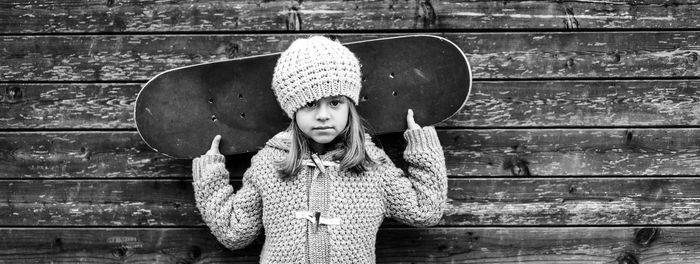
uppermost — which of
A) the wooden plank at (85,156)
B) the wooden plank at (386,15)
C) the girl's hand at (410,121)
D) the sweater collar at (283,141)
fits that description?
the wooden plank at (386,15)

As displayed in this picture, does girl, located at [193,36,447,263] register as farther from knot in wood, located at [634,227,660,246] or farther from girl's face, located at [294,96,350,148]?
knot in wood, located at [634,227,660,246]

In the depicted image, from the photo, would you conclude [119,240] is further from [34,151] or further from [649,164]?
[649,164]

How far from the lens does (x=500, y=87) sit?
2146 millimetres

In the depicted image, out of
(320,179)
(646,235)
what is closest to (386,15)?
(320,179)

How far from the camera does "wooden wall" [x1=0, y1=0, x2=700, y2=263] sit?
213 cm

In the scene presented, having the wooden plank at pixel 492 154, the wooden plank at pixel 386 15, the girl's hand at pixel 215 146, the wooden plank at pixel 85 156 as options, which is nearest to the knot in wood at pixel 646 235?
the wooden plank at pixel 492 154

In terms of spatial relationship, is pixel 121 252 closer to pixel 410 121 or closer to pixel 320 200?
pixel 320 200

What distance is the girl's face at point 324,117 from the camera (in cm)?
175

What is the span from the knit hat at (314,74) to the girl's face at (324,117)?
3 centimetres

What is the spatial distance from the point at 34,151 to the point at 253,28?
0.88m

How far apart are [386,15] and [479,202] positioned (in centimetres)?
72

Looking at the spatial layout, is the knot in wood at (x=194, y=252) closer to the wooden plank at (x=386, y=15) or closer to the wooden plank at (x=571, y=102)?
the wooden plank at (x=386, y=15)

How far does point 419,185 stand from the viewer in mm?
1892

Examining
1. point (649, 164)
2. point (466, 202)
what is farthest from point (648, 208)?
point (466, 202)
